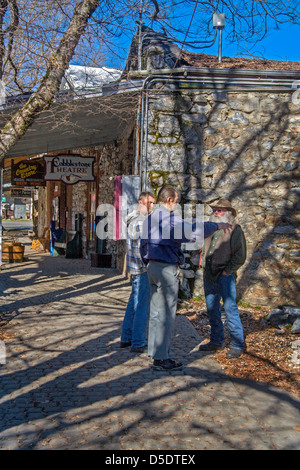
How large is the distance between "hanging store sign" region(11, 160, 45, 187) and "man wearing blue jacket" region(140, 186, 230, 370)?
11817 mm

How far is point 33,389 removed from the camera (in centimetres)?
448

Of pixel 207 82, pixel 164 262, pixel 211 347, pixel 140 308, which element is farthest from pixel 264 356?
pixel 207 82

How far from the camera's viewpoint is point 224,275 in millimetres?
5672

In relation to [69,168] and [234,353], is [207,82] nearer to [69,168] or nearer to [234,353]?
[234,353]

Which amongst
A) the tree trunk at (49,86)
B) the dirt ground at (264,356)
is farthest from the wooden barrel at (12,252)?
the dirt ground at (264,356)

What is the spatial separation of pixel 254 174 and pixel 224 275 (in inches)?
136

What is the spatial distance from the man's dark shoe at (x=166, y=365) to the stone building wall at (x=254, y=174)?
11.4 ft

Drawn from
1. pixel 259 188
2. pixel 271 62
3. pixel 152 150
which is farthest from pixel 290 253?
pixel 271 62

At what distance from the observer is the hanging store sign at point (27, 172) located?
53.0ft

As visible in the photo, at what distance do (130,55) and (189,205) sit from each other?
3.28 meters

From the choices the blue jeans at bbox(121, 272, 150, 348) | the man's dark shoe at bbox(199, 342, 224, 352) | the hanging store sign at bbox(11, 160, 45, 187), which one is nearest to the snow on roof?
the hanging store sign at bbox(11, 160, 45, 187)

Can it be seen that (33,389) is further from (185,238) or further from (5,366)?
(185,238)

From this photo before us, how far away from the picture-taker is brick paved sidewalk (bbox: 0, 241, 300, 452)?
11.5 ft

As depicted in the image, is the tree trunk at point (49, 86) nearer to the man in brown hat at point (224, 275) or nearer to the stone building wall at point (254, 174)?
the stone building wall at point (254, 174)
